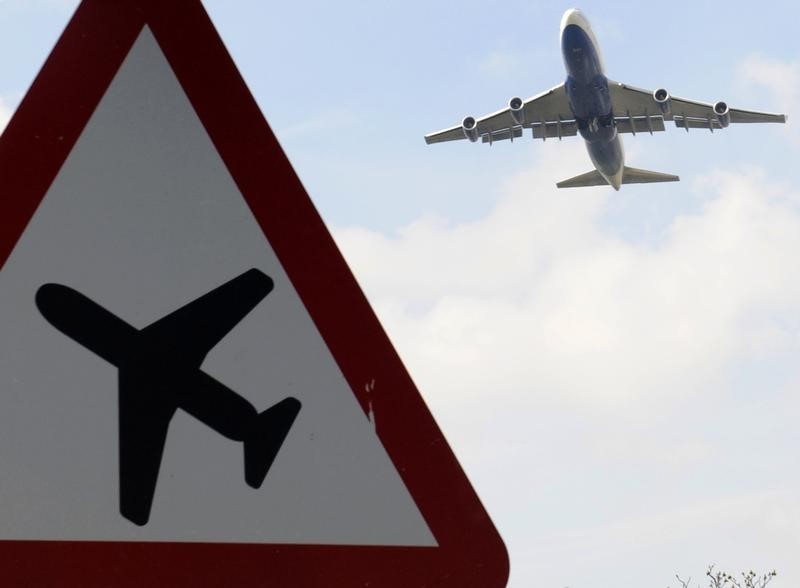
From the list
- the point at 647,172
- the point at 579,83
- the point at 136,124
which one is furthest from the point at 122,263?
the point at 647,172

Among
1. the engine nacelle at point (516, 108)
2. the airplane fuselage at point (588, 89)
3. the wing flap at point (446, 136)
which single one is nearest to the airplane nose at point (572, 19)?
the airplane fuselage at point (588, 89)

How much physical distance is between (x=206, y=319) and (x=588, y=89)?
3204 cm

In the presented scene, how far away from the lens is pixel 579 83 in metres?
32.3

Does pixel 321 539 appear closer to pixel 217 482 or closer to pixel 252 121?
pixel 217 482

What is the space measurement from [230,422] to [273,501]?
4.8 inches

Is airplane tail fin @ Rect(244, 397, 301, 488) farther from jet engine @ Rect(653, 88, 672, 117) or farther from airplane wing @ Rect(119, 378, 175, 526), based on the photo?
jet engine @ Rect(653, 88, 672, 117)

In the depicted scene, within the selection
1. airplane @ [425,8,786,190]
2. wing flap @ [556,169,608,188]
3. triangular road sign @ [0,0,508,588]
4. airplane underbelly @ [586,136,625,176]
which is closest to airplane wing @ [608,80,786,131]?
airplane @ [425,8,786,190]

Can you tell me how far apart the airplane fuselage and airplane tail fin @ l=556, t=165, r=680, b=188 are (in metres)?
3.86

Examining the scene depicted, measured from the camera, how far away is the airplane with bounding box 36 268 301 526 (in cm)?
140

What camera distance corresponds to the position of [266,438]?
1.46 metres

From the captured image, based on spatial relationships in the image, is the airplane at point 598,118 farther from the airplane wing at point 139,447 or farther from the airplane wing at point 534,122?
the airplane wing at point 139,447

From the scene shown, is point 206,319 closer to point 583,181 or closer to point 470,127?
point 470,127

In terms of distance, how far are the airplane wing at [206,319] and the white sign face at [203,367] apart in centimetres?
1

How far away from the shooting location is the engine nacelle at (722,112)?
33.7 meters
